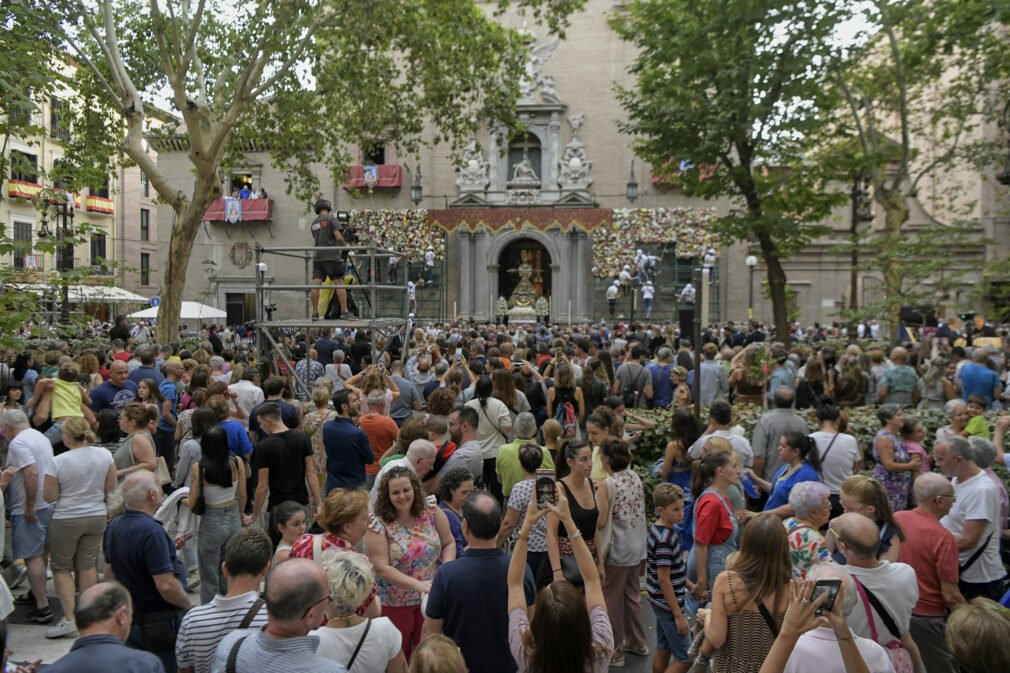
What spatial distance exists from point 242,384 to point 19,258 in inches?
1191

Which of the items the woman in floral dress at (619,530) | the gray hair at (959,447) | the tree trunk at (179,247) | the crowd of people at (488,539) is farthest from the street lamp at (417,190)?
the gray hair at (959,447)

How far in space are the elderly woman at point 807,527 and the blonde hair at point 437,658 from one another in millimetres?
2062

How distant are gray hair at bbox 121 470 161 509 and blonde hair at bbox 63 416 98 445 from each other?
2.04 meters

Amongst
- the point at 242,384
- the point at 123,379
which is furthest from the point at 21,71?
the point at 242,384

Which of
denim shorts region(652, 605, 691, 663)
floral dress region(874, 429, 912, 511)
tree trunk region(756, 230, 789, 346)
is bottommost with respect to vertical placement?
denim shorts region(652, 605, 691, 663)

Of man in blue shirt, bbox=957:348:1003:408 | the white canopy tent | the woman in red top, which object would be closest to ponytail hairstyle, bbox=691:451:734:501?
the woman in red top

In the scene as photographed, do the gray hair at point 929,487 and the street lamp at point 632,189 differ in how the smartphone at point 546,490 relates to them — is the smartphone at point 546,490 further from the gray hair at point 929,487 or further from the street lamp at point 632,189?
the street lamp at point 632,189

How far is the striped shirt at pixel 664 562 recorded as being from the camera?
494 cm

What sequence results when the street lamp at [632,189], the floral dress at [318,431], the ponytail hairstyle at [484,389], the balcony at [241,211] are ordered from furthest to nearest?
the balcony at [241,211]
the street lamp at [632,189]
the ponytail hairstyle at [484,389]
the floral dress at [318,431]

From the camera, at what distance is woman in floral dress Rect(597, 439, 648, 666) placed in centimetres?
533

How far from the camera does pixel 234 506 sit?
6.02 m

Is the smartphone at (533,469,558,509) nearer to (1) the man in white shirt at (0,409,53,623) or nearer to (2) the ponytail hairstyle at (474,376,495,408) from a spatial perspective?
(2) the ponytail hairstyle at (474,376,495,408)

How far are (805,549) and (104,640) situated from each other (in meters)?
3.33

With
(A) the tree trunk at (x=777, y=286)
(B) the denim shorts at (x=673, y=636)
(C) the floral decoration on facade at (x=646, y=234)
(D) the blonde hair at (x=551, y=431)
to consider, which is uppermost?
(C) the floral decoration on facade at (x=646, y=234)
